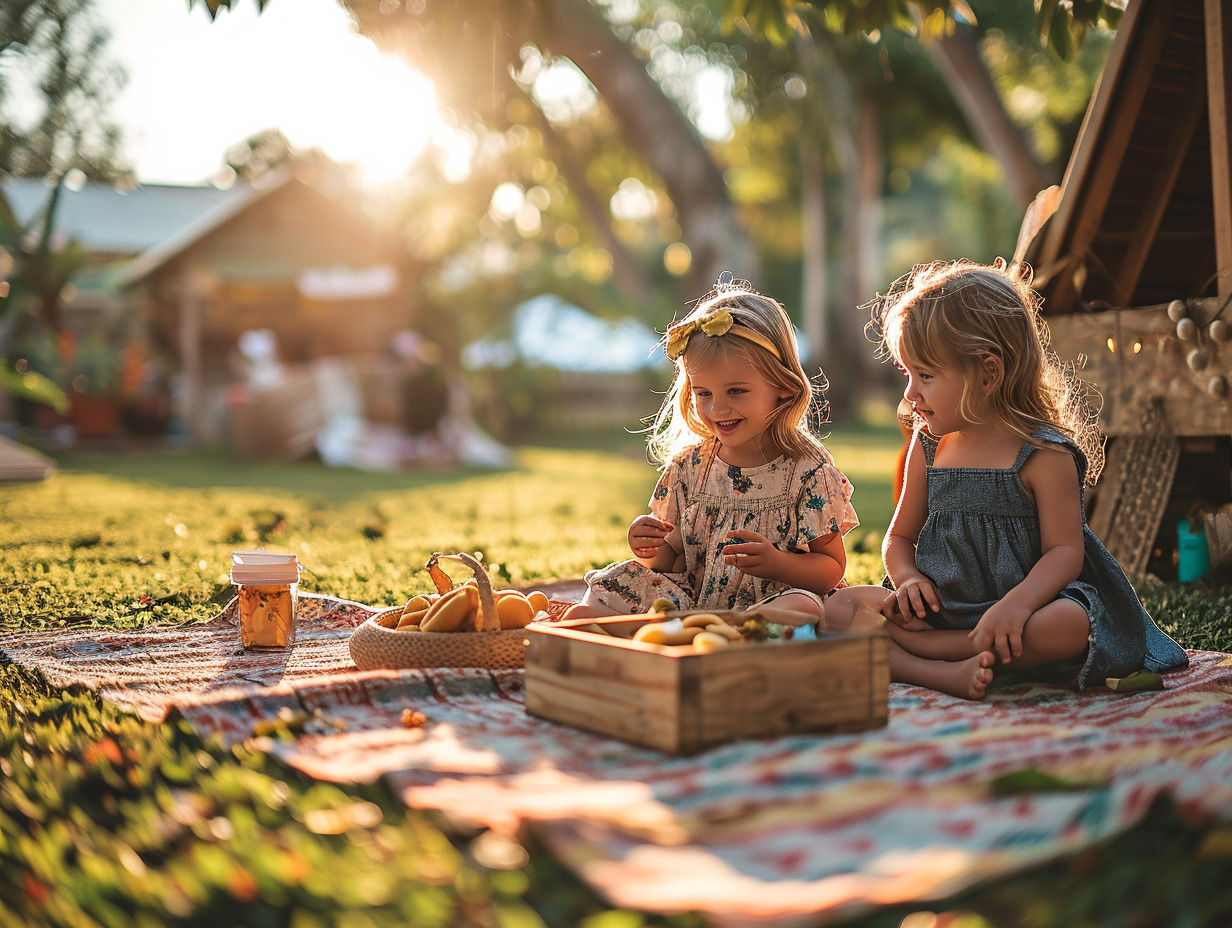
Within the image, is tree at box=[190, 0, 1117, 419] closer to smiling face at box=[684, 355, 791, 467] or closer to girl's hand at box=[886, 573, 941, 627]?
smiling face at box=[684, 355, 791, 467]

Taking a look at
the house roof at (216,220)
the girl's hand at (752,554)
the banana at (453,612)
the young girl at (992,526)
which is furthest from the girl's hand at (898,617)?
the house roof at (216,220)

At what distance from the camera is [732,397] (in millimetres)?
3635

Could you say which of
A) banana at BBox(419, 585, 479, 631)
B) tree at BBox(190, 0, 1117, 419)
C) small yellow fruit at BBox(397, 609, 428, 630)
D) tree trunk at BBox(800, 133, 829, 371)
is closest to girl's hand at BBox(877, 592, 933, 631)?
banana at BBox(419, 585, 479, 631)

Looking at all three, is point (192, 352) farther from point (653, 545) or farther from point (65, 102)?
point (653, 545)

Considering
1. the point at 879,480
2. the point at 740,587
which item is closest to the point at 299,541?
the point at 740,587

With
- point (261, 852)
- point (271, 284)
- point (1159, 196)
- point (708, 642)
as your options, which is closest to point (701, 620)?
point (708, 642)

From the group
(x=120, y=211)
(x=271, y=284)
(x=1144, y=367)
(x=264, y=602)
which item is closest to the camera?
(x=264, y=602)

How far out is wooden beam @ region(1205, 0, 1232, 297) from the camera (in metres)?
4.74

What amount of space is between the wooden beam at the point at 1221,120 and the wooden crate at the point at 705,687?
3.18m

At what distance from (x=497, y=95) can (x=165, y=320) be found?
18512 millimetres

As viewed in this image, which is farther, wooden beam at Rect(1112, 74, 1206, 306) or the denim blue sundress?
wooden beam at Rect(1112, 74, 1206, 306)

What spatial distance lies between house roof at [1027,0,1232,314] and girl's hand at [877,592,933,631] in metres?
2.50

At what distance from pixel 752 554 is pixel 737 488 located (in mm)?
480

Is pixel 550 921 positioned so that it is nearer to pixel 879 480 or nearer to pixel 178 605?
pixel 178 605
